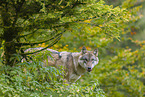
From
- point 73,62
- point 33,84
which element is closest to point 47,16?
point 33,84

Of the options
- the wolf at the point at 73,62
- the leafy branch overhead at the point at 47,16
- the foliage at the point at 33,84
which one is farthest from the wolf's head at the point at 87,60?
the leafy branch overhead at the point at 47,16

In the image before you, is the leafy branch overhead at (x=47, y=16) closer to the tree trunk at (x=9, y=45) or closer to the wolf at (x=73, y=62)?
the tree trunk at (x=9, y=45)

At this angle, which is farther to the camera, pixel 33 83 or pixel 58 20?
pixel 58 20

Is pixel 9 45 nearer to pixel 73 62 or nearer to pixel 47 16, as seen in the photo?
pixel 47 16

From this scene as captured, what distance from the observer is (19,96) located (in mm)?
4047

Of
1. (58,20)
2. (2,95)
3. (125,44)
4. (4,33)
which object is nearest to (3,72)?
(2,95)

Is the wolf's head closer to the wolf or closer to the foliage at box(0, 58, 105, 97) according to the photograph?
the wolf

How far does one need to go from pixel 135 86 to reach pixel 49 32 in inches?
298

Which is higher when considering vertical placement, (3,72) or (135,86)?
(3,72)

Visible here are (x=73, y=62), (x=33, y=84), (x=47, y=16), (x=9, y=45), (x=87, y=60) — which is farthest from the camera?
(x=73, y=62)

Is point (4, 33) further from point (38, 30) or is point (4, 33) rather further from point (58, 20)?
point (58, 20)

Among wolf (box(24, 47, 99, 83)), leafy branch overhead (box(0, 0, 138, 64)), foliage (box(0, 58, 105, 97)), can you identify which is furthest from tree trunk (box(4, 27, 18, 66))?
wolf (box(24, 47, 99, 83))

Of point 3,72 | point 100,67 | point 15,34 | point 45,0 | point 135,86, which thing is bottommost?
point 135,86

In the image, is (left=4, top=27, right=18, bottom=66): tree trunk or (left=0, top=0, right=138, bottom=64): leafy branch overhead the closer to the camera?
(left=0, top=0, right=138, bottom=64): leafy branch overhead
